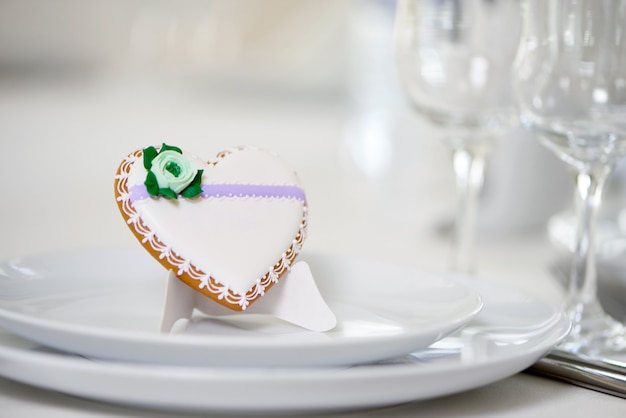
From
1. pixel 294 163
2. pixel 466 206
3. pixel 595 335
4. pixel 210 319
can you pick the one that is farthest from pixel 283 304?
pixel 294 163

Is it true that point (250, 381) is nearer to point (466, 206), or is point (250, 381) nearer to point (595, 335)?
point (595, 335)

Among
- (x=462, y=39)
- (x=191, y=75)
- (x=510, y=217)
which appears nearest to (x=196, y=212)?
(x=462, y=39)

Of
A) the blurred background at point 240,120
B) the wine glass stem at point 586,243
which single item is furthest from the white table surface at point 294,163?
the wine glass stem at point 586,243

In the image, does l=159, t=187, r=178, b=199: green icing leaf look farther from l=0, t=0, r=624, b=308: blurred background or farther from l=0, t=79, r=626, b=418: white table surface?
l=0, t=0, r=624, b=308: blurred background

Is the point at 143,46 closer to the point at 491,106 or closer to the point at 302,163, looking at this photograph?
the point at 302,163

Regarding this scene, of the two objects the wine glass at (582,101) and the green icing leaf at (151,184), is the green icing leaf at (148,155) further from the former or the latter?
the wine glass at (582,101)

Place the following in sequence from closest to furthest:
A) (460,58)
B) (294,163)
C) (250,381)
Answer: (250,381), (460,58), (294,163)

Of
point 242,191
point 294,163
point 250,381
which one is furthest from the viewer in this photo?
A: point 294,163
